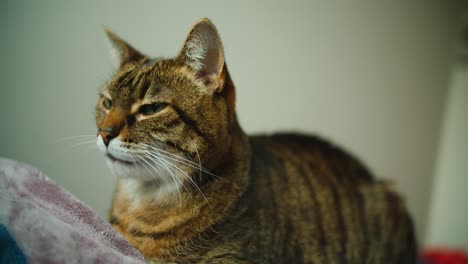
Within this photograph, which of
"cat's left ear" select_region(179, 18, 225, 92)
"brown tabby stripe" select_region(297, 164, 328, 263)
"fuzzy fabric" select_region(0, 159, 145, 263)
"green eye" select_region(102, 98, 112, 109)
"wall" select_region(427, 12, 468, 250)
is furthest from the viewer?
"wall" select_region(427, 12, 468, 250)

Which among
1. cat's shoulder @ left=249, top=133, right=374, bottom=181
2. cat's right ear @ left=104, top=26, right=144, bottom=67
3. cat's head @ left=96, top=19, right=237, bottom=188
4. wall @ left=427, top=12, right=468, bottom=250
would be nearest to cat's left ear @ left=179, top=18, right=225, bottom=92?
cat's head @ left=96, top=19, right=237, bottom=188

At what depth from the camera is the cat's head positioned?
663 mm

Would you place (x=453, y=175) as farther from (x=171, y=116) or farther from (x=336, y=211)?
(x=171, y=116)

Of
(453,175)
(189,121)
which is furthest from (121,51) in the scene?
(453,175)

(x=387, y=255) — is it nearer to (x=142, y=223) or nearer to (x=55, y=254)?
(x=142, y=223)

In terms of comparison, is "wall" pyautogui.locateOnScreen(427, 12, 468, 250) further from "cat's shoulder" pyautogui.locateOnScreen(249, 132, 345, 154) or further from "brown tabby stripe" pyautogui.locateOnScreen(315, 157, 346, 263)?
"brown tabby stripe" pyautogui.locateOnScreen(315, 157, 346, 263)

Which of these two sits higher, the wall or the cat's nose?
the cat's nose

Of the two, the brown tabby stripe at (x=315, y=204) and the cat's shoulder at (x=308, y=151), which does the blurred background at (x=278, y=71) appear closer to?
the cat's shoulder at (x=308, y=151)

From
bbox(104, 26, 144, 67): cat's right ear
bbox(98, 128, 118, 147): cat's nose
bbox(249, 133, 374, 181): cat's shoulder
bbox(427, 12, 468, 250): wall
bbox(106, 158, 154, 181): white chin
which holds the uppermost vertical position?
bbox(104, 26, 144, 67): cat's right ear

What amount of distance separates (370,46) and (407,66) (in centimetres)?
31

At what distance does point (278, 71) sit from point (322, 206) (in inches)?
14.3

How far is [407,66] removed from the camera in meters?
1.37

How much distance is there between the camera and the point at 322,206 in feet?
3.01

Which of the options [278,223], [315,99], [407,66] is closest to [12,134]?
[278,223]
